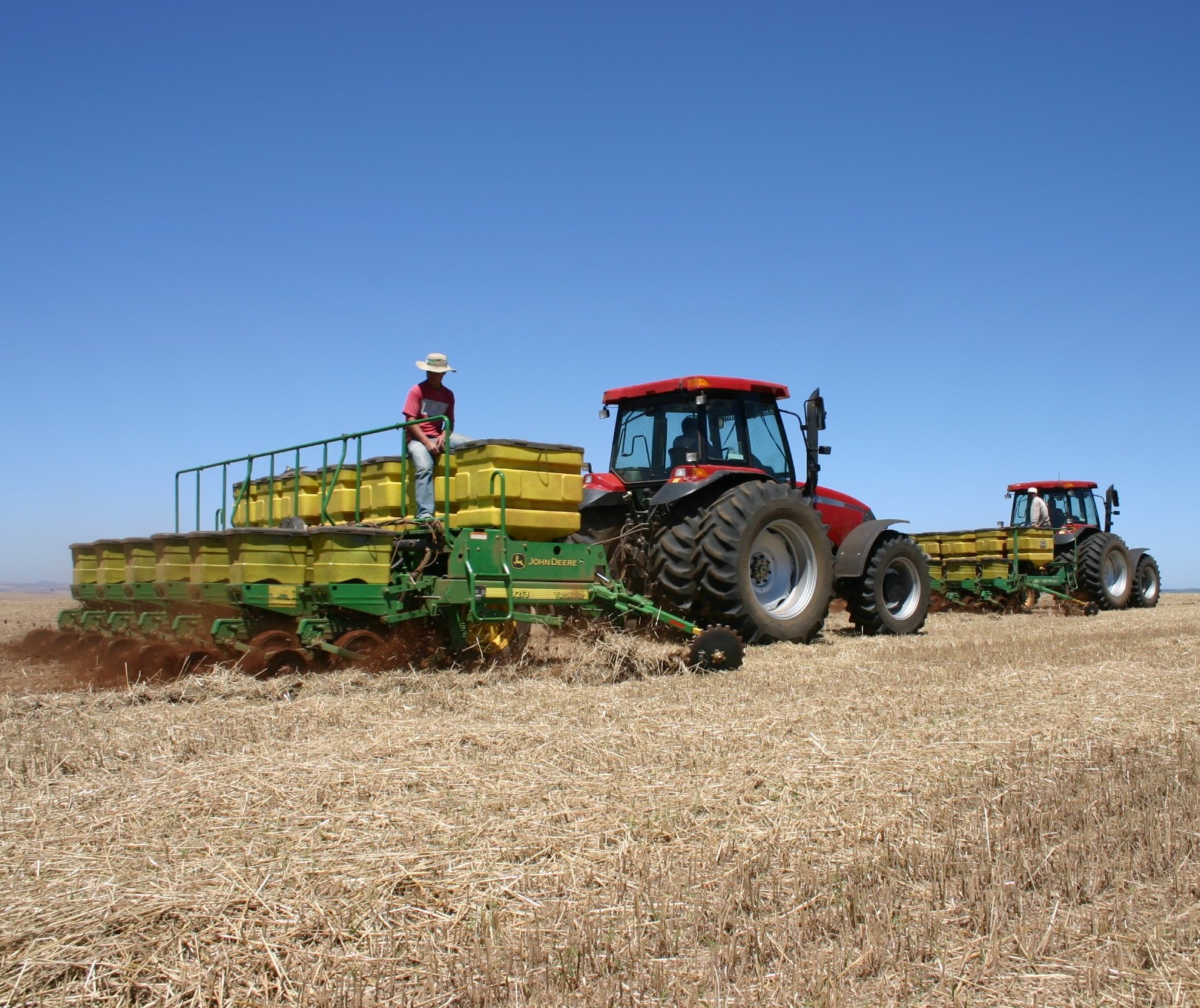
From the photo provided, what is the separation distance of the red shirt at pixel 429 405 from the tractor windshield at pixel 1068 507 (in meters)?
12.6

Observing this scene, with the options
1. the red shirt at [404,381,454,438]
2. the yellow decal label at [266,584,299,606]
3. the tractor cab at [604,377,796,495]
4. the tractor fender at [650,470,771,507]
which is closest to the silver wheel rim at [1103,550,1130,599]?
the tractor cab at [604,377,796,495]

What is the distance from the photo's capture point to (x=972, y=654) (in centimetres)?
895

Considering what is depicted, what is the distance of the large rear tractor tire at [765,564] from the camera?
29.6 feet

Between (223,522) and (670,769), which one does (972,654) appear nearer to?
(670,769)

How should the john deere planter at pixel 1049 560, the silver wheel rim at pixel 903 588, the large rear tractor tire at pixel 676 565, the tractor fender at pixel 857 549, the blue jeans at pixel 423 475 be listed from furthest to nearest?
the john deere planter at pixel 1049 560, the silver wheel rim at pixel 903 588, the tractor fender at pixel 857 549, the large rear tractor tire at pixel 676 565, the blue jeans at pixel 423 475

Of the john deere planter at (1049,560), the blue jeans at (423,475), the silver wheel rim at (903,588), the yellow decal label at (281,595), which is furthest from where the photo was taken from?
the john deere planter at (1049,560)

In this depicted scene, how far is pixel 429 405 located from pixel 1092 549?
12.8 meters

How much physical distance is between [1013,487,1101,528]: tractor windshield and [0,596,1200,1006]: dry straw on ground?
12.5m

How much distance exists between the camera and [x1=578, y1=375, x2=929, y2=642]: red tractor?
9086 mm

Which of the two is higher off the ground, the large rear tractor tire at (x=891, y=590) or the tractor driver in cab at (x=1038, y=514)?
the tractor driver in cab at (x=1038, y=514)

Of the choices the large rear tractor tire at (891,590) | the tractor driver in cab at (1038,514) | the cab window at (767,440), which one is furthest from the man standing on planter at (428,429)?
the tractor driver in cab at (1038,514)

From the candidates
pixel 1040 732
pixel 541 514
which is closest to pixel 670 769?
pixel 1040 732

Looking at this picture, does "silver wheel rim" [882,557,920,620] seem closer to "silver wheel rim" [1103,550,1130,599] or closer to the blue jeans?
the blue jeans

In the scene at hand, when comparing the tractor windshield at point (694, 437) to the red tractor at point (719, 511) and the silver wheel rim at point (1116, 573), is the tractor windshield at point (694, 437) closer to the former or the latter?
the red tractor at point (719, 511)
